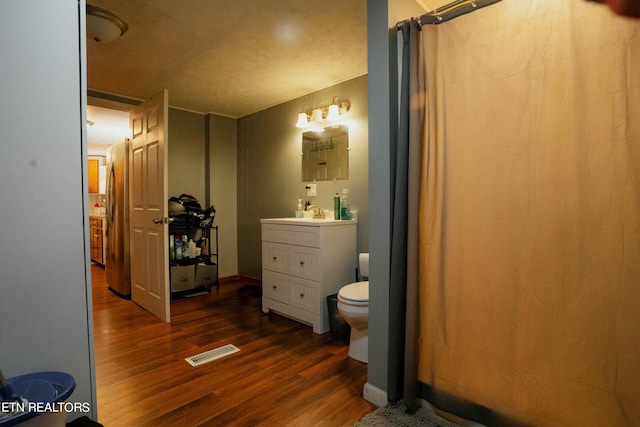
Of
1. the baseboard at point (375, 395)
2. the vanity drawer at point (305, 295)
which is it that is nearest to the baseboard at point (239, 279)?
the vanity drawer at point (305, 295)

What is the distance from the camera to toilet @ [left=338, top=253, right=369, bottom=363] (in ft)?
7.05

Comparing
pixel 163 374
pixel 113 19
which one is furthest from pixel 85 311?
pixel 113 19

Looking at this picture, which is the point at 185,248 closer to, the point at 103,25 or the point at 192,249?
the point at 192,249

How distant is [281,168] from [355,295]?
87.2 inches

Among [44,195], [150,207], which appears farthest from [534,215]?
[150,207]

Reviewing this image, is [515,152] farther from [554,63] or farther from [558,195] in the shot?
[554,63]

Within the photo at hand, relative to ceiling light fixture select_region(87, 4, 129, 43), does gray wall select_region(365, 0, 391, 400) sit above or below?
below

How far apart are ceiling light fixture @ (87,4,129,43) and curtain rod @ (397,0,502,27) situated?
195cm

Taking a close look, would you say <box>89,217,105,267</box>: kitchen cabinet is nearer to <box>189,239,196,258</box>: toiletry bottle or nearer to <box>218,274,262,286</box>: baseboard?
<box>218,274,262,286</box>: baseboard

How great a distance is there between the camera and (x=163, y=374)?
2.04 m

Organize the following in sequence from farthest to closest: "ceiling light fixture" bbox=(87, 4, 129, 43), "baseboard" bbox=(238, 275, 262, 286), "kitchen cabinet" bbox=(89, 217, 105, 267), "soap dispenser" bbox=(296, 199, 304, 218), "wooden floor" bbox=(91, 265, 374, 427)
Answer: "kitchen cabinet" bbox=(89, 217, 105, 267) < "baseboard" bbox=(238, 275, 262, 286) < "soap dispenser" bbox=(296, 199, 304, 218) < "ceiling light fixture" bbox=(87, 4, 129, 43) < "wooden floor" bbox=(91, 265, 374, 427)

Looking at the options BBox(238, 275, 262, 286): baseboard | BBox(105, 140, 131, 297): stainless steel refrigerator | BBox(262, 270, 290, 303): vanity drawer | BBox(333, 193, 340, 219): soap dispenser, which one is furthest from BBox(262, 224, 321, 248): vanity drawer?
BBox(105, 140, 131, 297): stainless steel refrigerator

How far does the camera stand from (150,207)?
10.1ft

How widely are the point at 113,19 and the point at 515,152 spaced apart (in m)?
2.51
